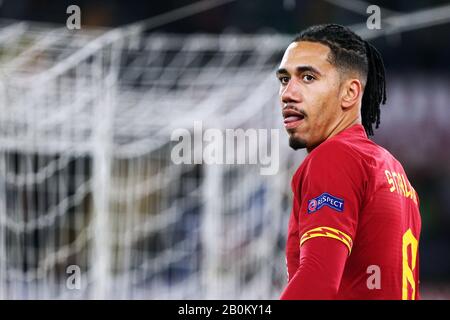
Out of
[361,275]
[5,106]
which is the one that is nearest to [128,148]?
[5,106]

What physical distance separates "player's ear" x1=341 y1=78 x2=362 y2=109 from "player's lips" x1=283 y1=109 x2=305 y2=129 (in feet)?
0.31

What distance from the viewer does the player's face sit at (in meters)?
1.60

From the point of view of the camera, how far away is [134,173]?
21.1 feet

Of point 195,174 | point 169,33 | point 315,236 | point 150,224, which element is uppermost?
point 169,33

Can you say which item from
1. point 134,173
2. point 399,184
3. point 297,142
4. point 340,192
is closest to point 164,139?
point 134,173

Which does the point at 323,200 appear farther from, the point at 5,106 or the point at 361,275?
the point at 5,106

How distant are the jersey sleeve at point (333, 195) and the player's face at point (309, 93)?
0.53 ft

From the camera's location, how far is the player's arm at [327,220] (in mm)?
1346

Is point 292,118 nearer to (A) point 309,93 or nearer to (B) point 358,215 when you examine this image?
(A) point 309,93

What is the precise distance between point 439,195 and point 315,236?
17.9 feet

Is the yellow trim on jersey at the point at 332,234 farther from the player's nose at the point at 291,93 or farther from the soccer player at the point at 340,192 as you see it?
the player's nose at the point at 291,93

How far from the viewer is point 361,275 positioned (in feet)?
4.90

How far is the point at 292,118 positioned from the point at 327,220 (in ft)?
1.04
